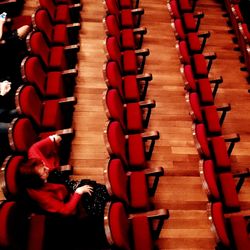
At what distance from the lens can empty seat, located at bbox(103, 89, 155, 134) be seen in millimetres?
571

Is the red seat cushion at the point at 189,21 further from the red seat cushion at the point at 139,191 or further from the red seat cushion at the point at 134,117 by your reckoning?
the red seat cushion at the point at 139,191

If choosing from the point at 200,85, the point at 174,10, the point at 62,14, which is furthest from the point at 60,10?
the point at 200,85

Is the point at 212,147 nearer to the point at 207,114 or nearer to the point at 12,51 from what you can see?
the point at 207,114

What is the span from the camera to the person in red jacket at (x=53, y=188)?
1.44 feet

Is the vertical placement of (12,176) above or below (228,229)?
above

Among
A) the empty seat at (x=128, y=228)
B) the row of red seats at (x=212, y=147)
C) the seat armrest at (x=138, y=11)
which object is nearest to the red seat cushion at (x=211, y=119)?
the row of red seats at (x=212, y=147)

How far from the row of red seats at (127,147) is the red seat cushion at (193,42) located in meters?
0.11

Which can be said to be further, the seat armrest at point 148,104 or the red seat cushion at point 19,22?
the red seat cushion at point 19,22

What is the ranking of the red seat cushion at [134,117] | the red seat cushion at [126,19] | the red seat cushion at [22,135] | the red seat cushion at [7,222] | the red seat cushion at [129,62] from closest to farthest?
the red seat cushion at [7,222]
the red seat cushion at [22,135]
the red seat cushion at [134,117]
the red seat cushion at [129,62]
the red seat cushion at [126,19]

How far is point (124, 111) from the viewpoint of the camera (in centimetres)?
64

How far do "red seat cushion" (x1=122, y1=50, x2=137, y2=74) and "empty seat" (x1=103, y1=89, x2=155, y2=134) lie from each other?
97 mm

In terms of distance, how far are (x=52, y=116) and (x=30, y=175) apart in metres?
0.17

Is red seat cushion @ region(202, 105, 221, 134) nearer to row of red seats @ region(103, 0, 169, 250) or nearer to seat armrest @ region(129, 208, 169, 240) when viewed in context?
row of red seats @ region(103, 0, 169, 250)

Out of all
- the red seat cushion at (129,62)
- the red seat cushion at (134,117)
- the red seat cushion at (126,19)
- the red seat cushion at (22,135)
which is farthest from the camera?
the red seat cushion at (126,19)
